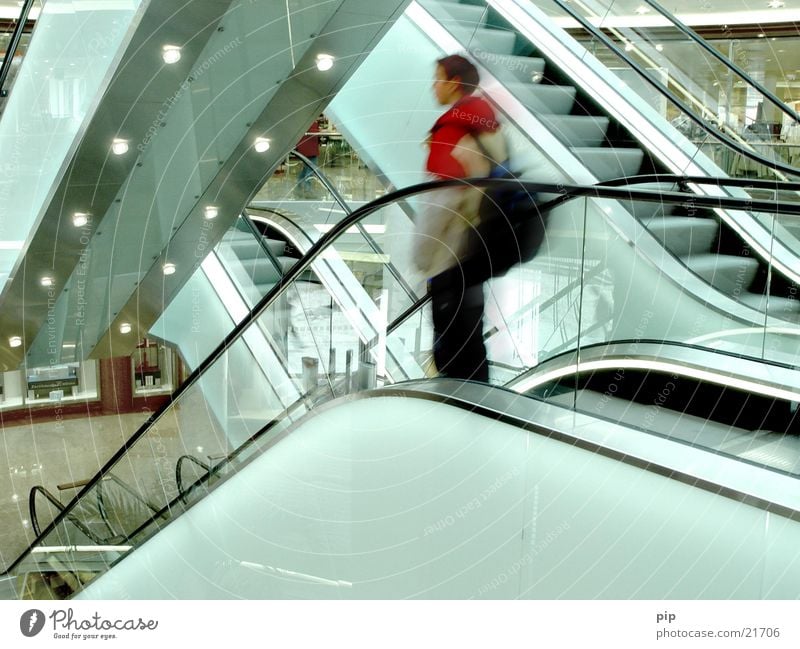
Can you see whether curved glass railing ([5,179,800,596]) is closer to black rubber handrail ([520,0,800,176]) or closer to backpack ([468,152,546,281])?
backpack ([468,152,546,281])

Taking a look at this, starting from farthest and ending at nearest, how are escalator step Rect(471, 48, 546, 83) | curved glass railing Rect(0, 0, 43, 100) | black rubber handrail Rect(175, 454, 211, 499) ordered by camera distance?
escalator step Rect(471, 48, 546, 83)
black rubber handrail Rect(175, 454, 211, 499)
curved glass railing Rect(0, 0, 43, 100)

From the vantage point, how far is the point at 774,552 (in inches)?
43.1

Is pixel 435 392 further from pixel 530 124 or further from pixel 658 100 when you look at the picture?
pixel 658 100

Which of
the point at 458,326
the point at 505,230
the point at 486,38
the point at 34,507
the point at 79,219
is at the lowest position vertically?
the point at 34,507

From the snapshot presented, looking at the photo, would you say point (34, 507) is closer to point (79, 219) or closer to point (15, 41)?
point (79, 219)

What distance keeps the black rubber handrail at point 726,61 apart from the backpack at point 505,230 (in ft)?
1.69

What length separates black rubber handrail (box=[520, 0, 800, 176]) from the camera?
4.94 feet

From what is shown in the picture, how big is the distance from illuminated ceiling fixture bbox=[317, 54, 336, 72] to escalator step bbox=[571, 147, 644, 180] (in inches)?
19.3

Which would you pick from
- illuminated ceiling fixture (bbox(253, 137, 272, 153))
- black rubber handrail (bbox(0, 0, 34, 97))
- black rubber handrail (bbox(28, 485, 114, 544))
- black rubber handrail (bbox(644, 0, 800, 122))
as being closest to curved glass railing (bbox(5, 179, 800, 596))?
black rubber handrail (bbox(28, 485, 114, 544))

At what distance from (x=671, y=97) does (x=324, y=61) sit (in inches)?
28.0

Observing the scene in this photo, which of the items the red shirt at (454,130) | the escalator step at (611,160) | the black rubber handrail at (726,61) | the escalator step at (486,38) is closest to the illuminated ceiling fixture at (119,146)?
the red shirt at (454,130)

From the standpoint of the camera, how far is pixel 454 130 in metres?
1.40

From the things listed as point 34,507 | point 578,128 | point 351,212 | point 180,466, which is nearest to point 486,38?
point 578,128

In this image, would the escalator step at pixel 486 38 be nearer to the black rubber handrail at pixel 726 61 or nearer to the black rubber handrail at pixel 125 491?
the black rubber handrail at pixel 726 61
